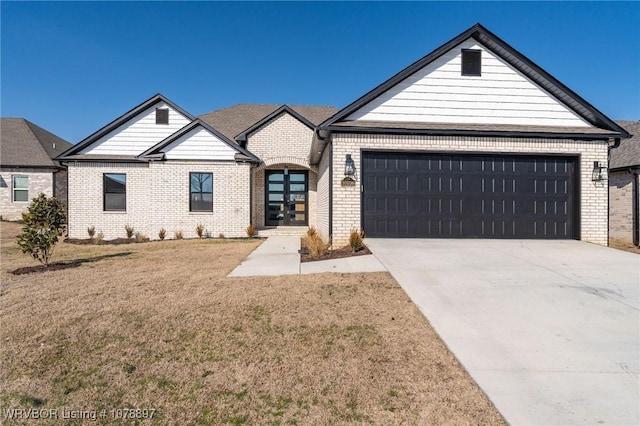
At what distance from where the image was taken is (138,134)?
46.9 feet

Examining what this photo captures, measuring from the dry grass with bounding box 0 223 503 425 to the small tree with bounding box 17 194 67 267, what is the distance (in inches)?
75.2

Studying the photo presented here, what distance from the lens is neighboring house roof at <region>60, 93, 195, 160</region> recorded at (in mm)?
13445

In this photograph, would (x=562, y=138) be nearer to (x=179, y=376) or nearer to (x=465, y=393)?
(x=465, y=393)

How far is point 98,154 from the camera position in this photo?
45.6ft

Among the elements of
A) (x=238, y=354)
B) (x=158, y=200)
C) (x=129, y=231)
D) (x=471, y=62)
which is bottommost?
(x=238, y=354)

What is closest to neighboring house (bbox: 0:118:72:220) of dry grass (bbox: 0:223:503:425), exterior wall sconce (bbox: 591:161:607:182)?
dry grass (bbox: 0:223:503:425)

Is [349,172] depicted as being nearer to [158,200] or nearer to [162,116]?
[158,200]

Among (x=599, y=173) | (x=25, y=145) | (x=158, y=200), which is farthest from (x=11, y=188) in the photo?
(x=599, y=173)

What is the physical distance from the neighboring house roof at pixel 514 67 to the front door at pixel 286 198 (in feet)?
23.5

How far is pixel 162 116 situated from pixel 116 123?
195cm

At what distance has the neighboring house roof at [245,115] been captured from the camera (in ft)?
60.1

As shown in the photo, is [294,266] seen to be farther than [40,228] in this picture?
No

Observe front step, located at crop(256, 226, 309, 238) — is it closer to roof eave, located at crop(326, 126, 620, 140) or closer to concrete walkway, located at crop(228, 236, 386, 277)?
concrete walkway, located at crop(228, 236, 386, 277)

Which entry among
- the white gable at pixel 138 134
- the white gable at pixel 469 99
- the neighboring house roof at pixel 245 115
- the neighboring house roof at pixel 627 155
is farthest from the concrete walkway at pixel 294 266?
the neighboring house roof at pixel 627 155
